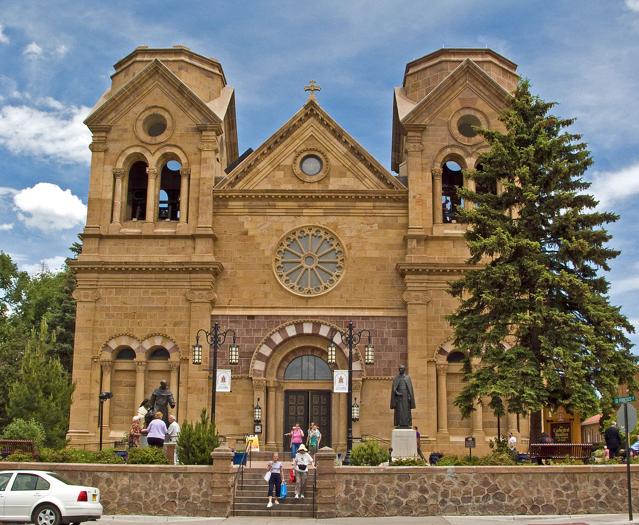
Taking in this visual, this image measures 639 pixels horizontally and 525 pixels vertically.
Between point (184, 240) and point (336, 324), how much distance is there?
769 cm

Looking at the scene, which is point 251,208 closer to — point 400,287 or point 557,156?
point 400,287

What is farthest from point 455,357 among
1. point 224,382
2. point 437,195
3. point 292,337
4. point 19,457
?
point 19,457

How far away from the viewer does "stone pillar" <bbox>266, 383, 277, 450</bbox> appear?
120 feet

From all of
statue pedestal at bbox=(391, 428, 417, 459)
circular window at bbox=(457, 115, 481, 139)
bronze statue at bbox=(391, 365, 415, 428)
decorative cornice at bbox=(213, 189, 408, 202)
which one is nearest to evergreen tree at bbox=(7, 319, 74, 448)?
decorative cornice at bbox=(213, 189, 408, 202)

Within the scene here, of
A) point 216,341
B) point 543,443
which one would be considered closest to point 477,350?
point 543,443

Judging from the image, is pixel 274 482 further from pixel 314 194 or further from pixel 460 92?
pixel 460 92

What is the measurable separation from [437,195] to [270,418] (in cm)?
1232

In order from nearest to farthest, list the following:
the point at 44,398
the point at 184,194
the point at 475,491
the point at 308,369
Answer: the point at 475,491, the point at 308,369, the point at 184,194, the point at 44,398

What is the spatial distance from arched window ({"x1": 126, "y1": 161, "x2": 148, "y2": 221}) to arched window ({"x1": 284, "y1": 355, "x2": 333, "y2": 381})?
1027 centimetres

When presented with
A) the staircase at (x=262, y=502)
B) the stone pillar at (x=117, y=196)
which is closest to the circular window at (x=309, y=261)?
the stone pillar at (x=117, y=196)

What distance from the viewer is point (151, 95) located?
41.0m

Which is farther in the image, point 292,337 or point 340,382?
point 292,337

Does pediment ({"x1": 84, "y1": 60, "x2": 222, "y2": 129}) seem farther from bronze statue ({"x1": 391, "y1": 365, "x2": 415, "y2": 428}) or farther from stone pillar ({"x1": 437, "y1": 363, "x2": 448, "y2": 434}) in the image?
bronze statue ({"x1": 391, "y1": 365, "x2": 415, "y2": 428})

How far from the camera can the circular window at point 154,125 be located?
134ft
